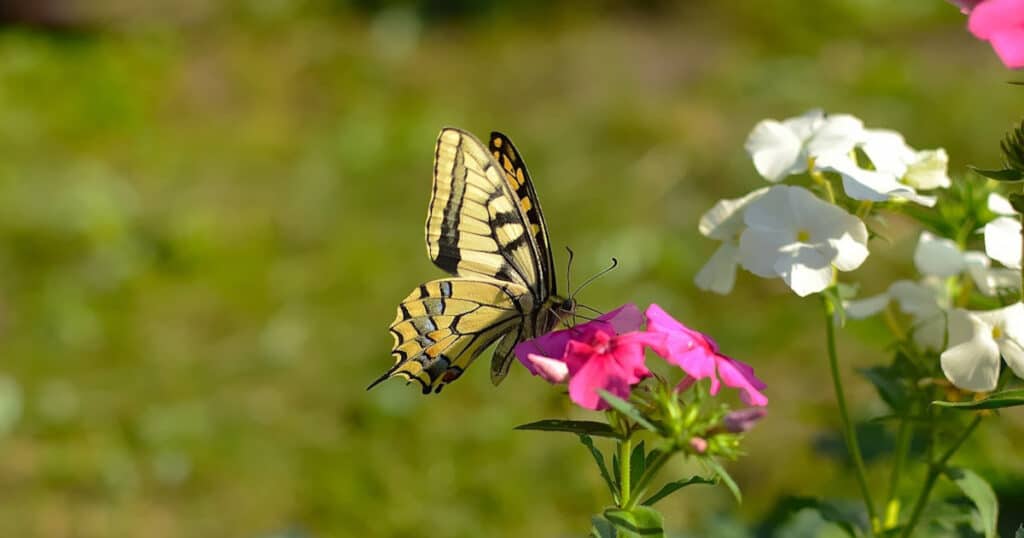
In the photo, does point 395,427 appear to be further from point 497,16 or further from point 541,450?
point 497,16

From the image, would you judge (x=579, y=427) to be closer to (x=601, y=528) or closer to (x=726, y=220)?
(x=601, y=528)

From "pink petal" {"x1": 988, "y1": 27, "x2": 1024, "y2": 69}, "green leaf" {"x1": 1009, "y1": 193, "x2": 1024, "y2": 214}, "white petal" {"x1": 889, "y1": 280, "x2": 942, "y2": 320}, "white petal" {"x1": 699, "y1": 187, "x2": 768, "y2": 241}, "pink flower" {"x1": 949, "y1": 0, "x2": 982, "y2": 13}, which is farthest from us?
"white petal" {"x1": 889, "y1": 280, "x2": 942, "y2": 320}

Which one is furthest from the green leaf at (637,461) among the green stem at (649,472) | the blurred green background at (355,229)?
the blurred green background at (355,229)

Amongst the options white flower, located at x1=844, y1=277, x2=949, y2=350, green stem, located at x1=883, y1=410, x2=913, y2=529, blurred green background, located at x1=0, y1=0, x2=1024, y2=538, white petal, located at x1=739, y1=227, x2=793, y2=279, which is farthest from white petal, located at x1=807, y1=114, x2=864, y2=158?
blurred green background, located at x1=0, y1=0, x2=1024, y2=538

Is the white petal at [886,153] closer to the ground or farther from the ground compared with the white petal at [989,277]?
farther from the ground

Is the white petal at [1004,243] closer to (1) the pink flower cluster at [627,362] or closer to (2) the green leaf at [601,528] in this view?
(1) the pink flower cluster at [627,362]

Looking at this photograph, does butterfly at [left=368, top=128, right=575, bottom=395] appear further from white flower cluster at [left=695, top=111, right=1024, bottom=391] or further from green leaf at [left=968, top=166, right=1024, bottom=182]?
green leaf at [left=968, top=166, right=1024, bottom=182]

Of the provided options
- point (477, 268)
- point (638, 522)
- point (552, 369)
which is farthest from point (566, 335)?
point (477, 268)

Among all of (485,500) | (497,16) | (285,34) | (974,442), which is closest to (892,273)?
(974,442)
